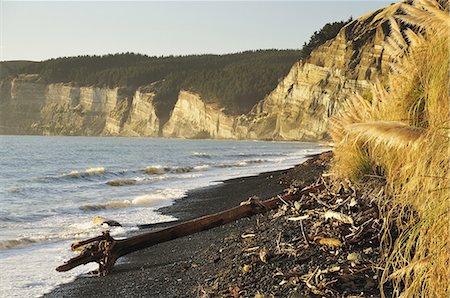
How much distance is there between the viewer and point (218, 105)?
11194cm

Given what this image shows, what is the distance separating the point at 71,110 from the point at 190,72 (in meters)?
33.5

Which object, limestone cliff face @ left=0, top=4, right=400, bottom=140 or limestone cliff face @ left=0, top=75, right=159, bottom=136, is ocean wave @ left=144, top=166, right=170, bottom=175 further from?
limestone cliff face @ left=0, top=75, right=159, bottom=136

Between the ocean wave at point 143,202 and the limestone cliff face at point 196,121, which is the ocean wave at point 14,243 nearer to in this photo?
the ocean wave at point 143,202

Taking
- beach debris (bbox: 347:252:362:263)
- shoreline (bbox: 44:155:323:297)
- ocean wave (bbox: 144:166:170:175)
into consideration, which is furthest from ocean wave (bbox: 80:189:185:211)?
ocean wave (bbox: 144:166:170:175)

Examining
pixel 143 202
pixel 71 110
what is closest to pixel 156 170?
pixel 143 202

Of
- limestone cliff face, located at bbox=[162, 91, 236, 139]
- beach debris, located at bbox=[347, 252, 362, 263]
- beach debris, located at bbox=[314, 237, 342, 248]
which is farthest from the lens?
limestone cliff face, located at bbox=[162, 91, 236, 139]

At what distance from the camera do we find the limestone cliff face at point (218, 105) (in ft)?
211

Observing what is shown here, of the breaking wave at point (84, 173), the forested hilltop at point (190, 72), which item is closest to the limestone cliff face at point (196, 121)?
the forested hilltop at point (190, 72)

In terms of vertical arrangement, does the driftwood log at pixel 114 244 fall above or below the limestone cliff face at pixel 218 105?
below

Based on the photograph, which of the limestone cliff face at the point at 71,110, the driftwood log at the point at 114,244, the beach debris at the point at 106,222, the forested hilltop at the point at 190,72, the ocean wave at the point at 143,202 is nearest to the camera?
the driftwood log at the point at 114,244

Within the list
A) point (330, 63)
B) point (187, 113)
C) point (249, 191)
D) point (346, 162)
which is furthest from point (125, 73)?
point (346, 162)

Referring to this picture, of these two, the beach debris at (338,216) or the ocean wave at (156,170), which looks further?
the ocean wave at (156,170)

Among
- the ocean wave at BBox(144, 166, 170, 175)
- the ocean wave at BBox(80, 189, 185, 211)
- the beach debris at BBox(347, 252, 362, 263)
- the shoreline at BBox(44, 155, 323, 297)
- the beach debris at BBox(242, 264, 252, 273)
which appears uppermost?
the beach debris at BBox(347, 252, 362, 263)

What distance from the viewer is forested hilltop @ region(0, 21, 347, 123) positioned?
115 meters
